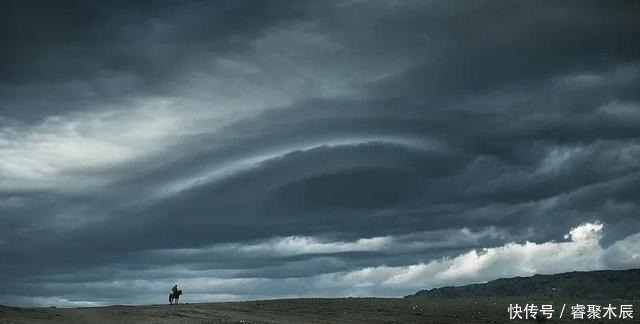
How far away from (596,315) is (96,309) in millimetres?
68326

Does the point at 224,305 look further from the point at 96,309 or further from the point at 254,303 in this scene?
the point at 96,309

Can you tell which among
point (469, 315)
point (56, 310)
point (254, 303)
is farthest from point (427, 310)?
point (56, 310)

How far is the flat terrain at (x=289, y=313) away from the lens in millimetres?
59000

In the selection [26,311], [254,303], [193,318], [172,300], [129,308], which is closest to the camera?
[26,311]

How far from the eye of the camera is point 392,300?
10556 cm

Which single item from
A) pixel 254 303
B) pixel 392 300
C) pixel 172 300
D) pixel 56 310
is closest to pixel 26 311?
pixel 56 310

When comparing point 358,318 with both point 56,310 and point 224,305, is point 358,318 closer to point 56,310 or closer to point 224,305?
point 224,305

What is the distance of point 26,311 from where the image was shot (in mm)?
58781

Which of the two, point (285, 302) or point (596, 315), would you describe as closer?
point (285, 302)

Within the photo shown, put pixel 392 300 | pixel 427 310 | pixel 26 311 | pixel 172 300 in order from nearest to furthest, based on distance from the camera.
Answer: pixel 26 311 → pixel 172 300 → pixel 427 310 → pixel 392 300

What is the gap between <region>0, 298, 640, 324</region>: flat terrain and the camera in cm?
5900

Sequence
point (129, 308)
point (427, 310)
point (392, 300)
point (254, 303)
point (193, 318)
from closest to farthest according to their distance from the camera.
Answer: point (193, 318), point (129, 308), point (254, 303), point (427, 310), point (392, 300)

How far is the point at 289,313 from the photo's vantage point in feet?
258

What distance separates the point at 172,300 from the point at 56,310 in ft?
52.2
